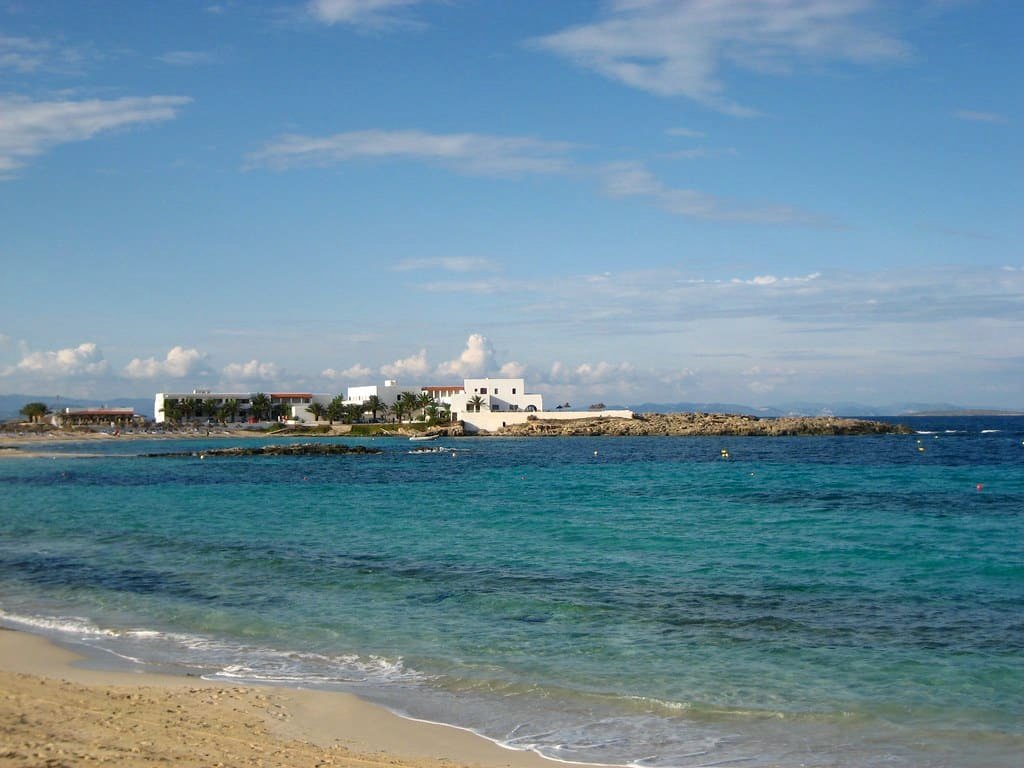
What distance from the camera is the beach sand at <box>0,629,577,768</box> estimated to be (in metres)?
9.18

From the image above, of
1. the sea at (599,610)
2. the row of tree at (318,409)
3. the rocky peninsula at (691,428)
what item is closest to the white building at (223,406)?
the row of tree at (318,409)

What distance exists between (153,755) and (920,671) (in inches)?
413

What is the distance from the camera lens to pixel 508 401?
137000 mm

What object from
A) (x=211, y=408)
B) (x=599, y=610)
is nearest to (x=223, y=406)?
(x=211, y=408)

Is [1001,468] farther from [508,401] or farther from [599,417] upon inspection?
[508,401]

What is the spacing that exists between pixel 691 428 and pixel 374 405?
50.7m

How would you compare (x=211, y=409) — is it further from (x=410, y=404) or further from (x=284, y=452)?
(x=284, y=452)

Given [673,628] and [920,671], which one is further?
[673,628]

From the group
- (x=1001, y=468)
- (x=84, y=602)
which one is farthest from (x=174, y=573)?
(x=1001, y=468)

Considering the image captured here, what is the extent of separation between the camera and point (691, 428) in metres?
119

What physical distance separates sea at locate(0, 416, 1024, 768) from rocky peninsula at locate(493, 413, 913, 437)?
250 ft

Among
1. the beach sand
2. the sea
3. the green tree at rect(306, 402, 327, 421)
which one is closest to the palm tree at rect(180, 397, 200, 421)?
the green tree at rect(306, 402, 327, 421)

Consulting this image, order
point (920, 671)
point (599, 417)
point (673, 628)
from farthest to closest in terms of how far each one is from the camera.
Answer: point (599, 417)
point (673, 628)
point (920, 671)

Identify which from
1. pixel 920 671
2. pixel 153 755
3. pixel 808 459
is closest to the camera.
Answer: pixel 153 755
